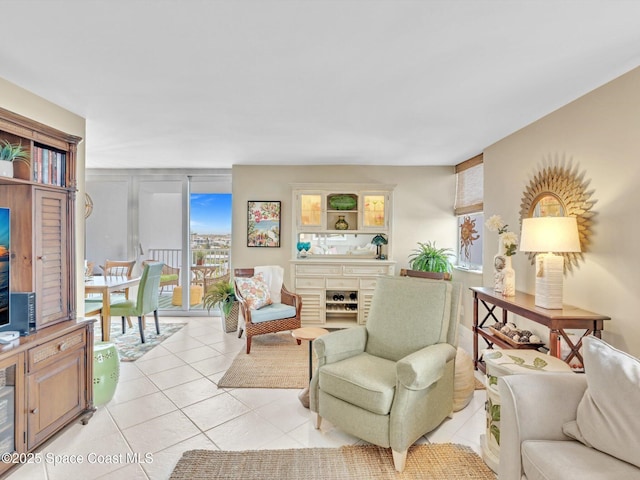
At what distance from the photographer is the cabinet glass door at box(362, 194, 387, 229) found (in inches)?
192

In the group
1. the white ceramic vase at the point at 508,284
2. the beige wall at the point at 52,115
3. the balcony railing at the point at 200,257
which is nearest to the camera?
the beige wall at the point at 52,115

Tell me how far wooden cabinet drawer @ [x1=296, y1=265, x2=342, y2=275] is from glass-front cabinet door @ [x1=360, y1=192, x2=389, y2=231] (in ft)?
2.43

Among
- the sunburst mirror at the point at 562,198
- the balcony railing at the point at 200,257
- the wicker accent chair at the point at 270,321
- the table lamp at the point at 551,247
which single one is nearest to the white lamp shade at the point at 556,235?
the table lamp at the point at 551,247

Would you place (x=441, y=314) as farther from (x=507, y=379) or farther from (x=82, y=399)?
(x=82, y=399)

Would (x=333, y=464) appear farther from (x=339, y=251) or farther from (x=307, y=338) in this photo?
(x=339, y=251)

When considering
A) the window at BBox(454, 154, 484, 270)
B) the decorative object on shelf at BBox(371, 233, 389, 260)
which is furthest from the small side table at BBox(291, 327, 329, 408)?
the window at BBox(454, 154, 484, 270)

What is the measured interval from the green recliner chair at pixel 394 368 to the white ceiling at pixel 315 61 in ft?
4.82

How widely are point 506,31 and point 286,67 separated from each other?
1231 mm

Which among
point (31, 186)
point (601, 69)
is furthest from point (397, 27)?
point (31, 186)

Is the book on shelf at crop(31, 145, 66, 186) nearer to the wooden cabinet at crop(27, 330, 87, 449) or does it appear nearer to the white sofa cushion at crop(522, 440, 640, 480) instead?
the wooden cabinet at crop(27, 330, 87, 449)

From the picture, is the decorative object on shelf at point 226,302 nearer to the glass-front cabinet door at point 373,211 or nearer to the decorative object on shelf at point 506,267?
the glass-front cabinet door at point 373,211

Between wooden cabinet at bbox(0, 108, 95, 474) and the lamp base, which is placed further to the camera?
the lamp base

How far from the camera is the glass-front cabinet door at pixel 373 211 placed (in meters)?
4.86

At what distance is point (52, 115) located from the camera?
2.71 meters
